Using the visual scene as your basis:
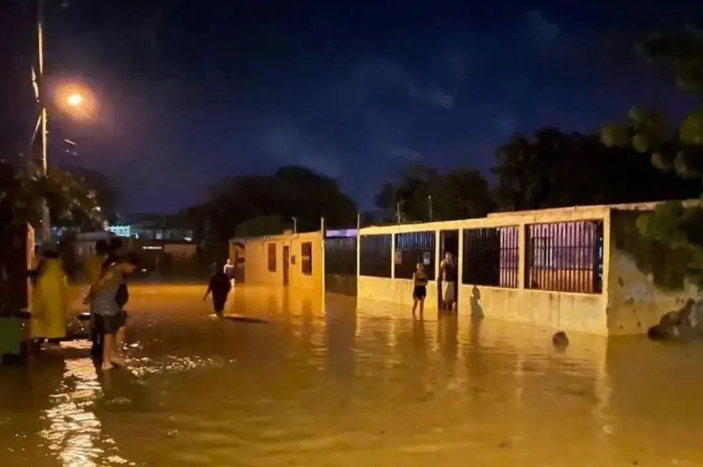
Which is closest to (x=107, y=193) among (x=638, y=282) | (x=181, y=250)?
(x=181, y=250)

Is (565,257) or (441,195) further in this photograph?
(441,195)

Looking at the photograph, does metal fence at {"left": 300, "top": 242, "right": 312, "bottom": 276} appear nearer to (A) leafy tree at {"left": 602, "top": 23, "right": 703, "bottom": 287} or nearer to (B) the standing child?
(B) the standing child

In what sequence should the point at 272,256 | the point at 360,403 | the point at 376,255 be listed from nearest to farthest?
the point at 360,403 → the point at 376,255 → the point at 272,256

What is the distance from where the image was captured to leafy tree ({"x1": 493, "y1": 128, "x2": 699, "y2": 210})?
36281mm

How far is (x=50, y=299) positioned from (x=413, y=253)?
15.8 meters

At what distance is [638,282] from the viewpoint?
57.2 feet

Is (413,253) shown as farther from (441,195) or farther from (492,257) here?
(441,195)

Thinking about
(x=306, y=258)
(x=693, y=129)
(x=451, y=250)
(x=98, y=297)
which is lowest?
(x=98, y=297)

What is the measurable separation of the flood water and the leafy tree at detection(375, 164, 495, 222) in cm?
2784

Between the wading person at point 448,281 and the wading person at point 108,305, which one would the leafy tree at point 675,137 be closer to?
the wading person at point 108,305

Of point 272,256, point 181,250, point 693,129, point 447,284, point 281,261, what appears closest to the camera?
point 693,129

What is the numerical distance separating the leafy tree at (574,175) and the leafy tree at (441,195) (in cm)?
442

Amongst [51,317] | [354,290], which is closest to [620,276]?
[51,317]

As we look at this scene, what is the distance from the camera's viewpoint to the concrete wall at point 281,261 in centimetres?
3756
